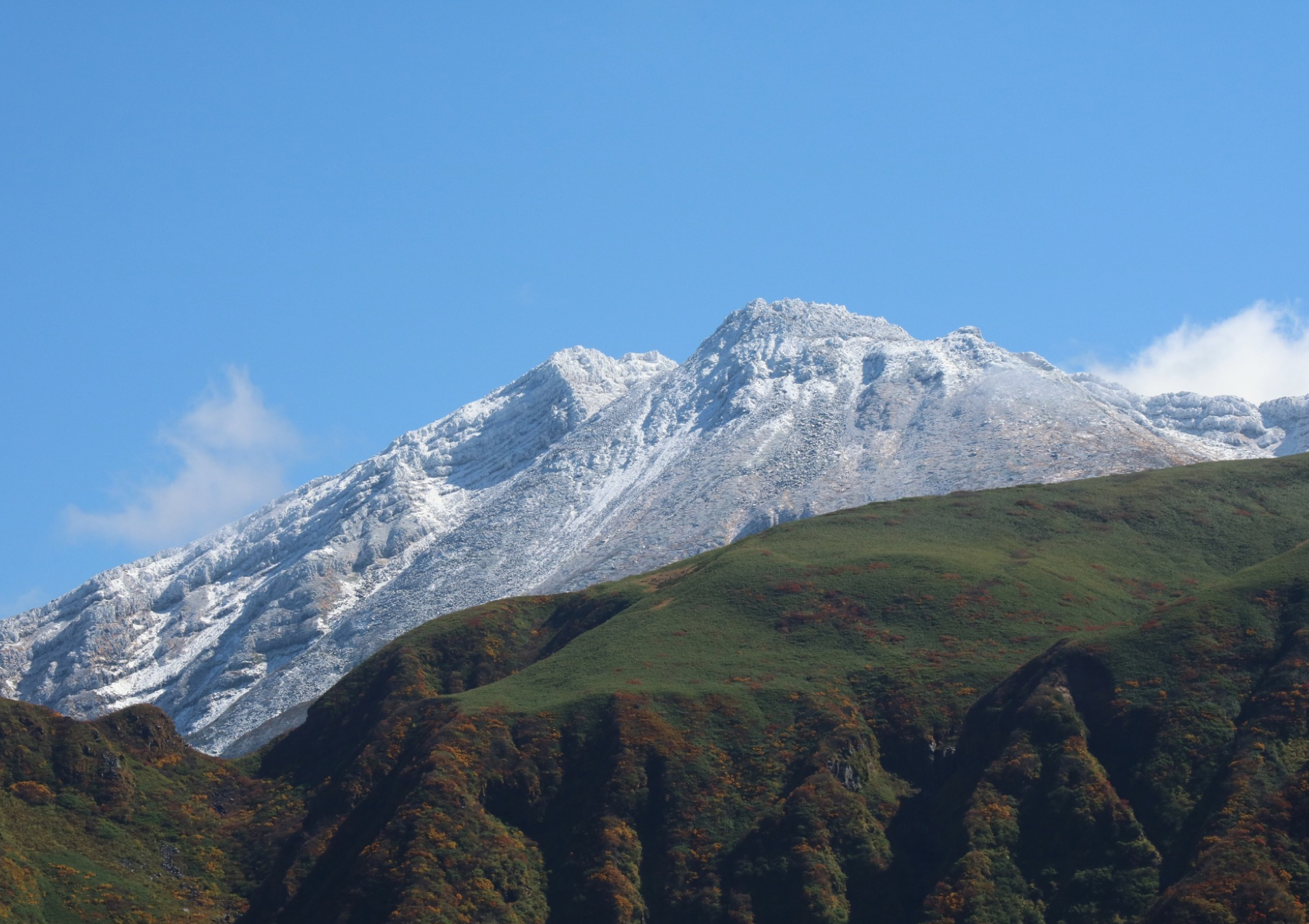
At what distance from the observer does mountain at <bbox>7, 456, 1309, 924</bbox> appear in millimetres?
80312

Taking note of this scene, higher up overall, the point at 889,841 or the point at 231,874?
the point at 889,841

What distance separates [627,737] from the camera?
96562 mm

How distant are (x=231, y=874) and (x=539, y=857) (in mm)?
22615

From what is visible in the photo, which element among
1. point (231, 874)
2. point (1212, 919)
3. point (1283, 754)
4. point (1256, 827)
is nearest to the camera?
point (1212, 919)

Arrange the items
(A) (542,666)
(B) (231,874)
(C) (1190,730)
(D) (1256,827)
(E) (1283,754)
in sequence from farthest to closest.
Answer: (A) (542,666) < (B) (231,874) < (C) (1190,730) < (E) (1283,754) < (D) (1256,827)

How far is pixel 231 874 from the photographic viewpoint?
94.3 metres

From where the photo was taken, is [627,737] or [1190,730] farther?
[627,737]

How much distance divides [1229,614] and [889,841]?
31.4m

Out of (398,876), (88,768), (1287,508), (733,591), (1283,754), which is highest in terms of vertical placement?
(1287,508)

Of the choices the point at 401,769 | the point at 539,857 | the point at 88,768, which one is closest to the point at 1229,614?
the point at 539,857

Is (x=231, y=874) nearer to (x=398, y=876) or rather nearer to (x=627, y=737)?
(x=398, y=876)

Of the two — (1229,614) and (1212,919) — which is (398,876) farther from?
(1229,614)

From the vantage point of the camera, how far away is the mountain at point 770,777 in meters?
80.3

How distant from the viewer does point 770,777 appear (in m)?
93.4
